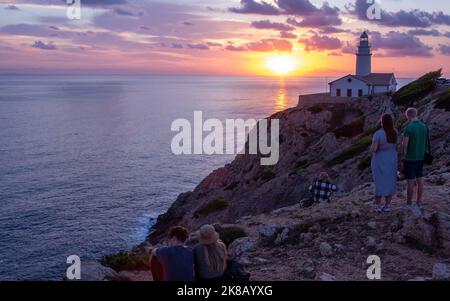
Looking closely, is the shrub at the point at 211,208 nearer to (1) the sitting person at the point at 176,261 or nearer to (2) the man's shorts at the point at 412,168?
(2) the man's shorts at the point at 412,168

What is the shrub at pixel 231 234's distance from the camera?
45.1ft

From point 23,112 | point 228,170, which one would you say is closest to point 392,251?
point 228,170

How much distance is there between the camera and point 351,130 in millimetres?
47469

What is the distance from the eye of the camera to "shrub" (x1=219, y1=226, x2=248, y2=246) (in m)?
13.7

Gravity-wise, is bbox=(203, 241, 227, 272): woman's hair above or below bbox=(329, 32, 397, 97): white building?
below

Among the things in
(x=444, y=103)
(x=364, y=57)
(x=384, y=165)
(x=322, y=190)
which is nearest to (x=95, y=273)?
(x=384, y=165)

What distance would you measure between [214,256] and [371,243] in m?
4.51

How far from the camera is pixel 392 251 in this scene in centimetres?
1048

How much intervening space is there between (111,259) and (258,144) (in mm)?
44878

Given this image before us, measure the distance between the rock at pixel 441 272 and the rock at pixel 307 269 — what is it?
229cm

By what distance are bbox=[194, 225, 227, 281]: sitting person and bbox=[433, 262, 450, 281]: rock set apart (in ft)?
13.4

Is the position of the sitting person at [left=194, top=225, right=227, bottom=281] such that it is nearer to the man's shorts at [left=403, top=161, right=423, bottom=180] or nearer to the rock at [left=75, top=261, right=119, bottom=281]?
the rock at [left=75, top=261, right=119, bottom=281]

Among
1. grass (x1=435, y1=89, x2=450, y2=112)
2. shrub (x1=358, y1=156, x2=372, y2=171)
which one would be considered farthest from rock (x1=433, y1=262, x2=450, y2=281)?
grass (x1=435, y1=89, x2=450, y2=112)

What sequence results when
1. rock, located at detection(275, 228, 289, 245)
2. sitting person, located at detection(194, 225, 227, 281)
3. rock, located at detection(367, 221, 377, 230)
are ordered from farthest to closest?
rock, located at detection(275, 228, 289, 245) → rock, located at detection(367, 221, 377, 230) → sitting person, located at detection(194, 225, 227, 281)
